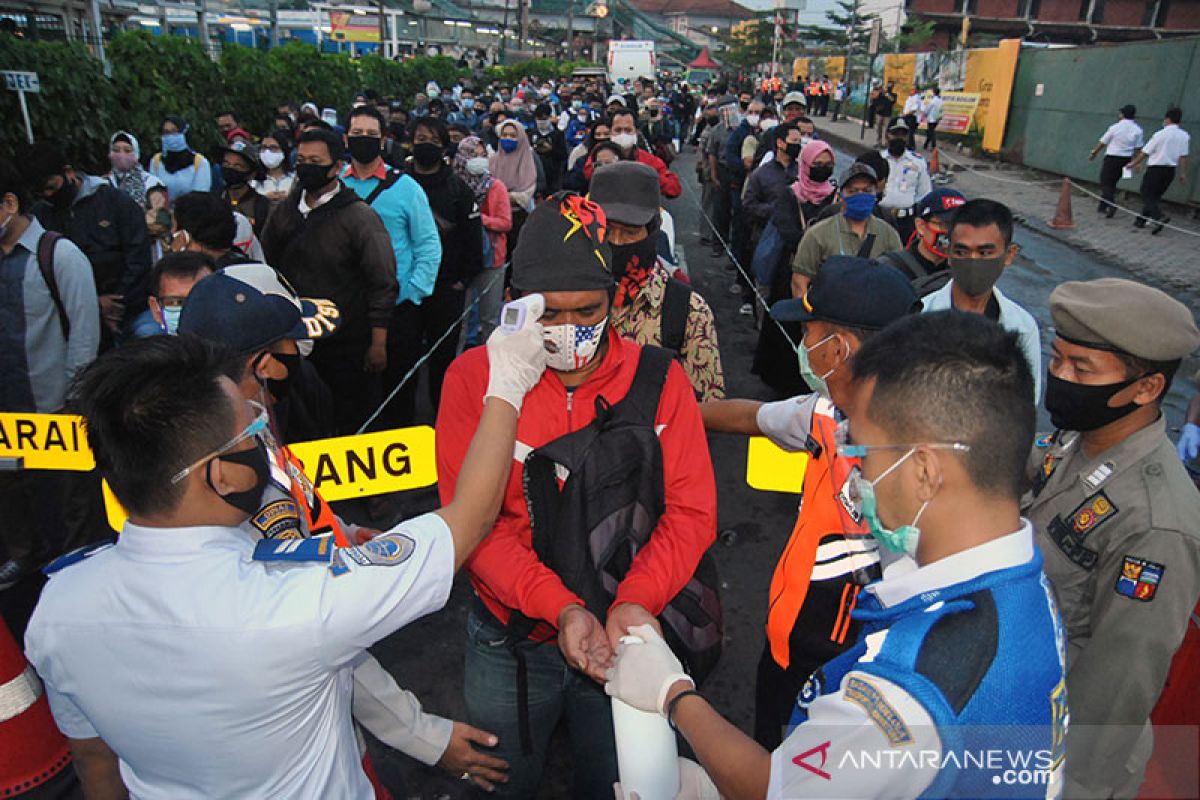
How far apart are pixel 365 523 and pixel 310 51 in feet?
48.3

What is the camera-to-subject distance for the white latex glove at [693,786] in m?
1.66

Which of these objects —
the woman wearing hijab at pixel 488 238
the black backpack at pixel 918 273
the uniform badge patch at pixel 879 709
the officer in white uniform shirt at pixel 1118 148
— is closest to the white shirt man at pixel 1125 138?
the officer in white uniform shirt at pixel 1118 148

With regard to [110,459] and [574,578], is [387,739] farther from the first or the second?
[110,459]

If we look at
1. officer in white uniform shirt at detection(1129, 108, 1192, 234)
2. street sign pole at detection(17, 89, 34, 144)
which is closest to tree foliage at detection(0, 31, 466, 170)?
street sign pole at detection(17, 89, 34, 144)

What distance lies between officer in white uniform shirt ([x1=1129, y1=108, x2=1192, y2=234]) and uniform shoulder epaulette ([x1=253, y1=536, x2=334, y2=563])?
15.3 metres

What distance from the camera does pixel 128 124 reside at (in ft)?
29.9

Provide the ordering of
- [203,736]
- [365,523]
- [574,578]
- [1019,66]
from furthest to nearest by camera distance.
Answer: [1019,66] < [365,523] < [574,578] < [203,736]

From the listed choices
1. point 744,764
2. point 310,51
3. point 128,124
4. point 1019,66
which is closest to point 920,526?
point 744,764

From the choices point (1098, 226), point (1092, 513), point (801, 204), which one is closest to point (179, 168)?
point (801, 204)

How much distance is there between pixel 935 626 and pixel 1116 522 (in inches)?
42.6

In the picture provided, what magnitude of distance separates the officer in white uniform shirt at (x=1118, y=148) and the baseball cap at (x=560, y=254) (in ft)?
52.2

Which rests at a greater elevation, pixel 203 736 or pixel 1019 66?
pixel 1019 66

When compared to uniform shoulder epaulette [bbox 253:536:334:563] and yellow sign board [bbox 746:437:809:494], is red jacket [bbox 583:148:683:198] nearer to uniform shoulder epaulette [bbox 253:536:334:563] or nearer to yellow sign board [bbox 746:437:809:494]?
yellow sign board [bbox 746:437:809:494]

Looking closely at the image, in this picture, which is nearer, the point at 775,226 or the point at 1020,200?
the point at 775,226
